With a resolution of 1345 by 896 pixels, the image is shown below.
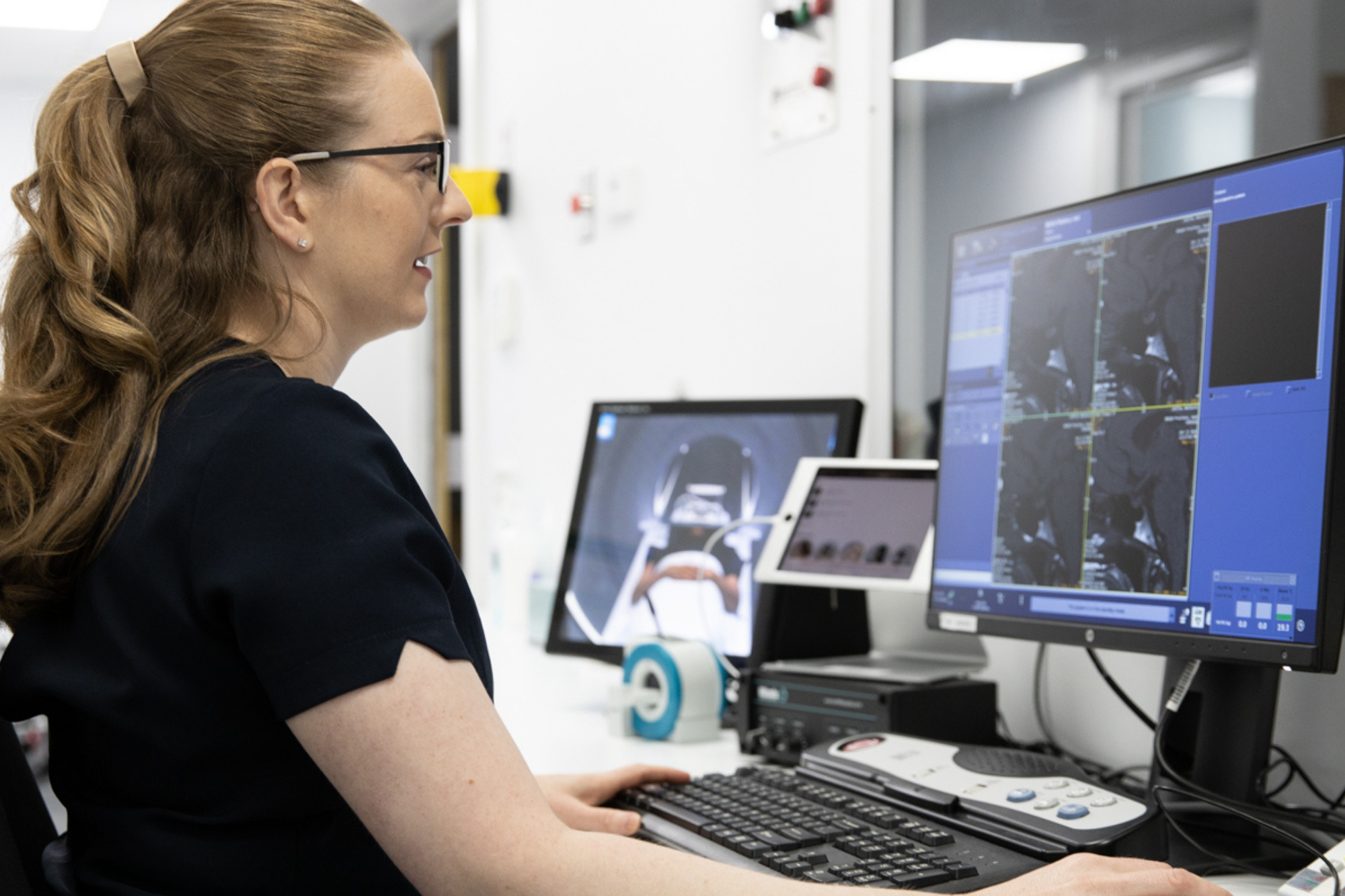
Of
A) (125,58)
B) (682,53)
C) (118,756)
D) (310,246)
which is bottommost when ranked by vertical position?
(118,756)

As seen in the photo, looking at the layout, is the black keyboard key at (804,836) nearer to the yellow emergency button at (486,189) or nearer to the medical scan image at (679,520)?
the medical scan image at (679,520)

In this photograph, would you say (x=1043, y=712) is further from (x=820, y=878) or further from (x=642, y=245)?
(x=642, y=245)

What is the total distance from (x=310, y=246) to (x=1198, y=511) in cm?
74

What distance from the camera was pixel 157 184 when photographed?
35.6 inches

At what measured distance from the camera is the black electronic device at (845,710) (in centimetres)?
127

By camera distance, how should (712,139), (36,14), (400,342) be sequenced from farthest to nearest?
(400,342) < (36,14) < (712,139)

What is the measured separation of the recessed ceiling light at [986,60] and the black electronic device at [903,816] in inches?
35.0

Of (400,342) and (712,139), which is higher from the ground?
(712,139)

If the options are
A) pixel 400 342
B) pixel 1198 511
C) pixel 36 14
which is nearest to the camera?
pixel 1198 511

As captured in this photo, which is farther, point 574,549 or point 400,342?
point 400,342

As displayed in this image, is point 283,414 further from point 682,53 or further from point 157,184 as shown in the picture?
point 682,53

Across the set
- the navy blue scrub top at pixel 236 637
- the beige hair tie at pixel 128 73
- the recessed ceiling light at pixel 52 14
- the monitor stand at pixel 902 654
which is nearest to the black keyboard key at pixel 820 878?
the navy blue scrub top at pixel 236 637

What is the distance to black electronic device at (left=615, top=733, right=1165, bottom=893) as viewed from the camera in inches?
34.2

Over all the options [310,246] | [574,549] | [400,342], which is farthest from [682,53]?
[400,342]
